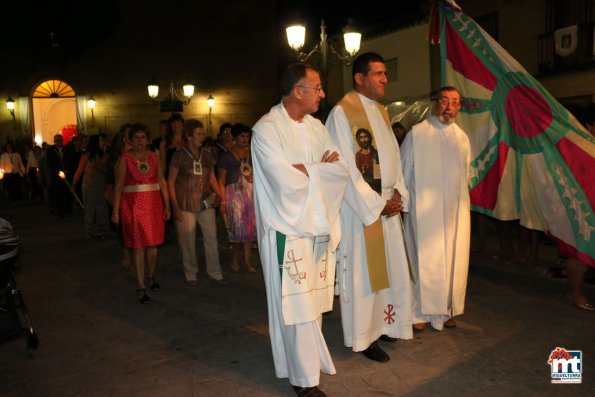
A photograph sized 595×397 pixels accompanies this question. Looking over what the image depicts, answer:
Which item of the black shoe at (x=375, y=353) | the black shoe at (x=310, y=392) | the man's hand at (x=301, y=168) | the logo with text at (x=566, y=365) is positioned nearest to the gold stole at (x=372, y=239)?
the black shoe at (x=375, y=353)

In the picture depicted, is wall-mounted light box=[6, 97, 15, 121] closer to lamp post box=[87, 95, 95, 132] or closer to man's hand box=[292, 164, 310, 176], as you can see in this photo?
lamp post box=[87, 95, 95, 132]

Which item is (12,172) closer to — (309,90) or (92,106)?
(92,106)

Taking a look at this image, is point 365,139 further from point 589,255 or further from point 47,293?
point 47,293

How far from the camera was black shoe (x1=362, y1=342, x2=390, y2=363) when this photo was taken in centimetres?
400

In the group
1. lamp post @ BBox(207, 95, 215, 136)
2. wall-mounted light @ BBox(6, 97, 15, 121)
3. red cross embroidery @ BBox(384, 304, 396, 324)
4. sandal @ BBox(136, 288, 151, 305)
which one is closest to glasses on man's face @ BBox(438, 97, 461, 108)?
red cross embroidery @ BBox(384, 304, 396, 324)

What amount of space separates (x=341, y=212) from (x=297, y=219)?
852 millimetres

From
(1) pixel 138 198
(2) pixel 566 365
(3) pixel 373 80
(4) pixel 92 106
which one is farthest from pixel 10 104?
(2) pixel 566 365

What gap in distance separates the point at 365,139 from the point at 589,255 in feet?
8.02

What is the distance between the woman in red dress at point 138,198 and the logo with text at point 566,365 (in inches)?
159

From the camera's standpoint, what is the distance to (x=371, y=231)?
13.3 ft

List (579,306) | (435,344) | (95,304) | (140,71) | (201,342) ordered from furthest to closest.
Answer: (140,71), (95,304), (579,306), (201,342), (435,344)

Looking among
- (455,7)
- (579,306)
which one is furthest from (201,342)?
(455,7)

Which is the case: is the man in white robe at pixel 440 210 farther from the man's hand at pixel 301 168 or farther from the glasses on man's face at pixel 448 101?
the man's hand at pixel 301 168

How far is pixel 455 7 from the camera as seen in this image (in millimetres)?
5328
